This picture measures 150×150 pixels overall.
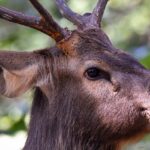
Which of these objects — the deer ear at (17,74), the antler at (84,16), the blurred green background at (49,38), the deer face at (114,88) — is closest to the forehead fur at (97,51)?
the deer face at (114,88)

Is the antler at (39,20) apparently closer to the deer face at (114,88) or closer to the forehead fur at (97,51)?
the forehead fur at (97,51)

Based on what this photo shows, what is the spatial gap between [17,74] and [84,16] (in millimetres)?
826

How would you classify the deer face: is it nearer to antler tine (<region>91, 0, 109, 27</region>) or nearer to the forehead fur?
the forehead fur

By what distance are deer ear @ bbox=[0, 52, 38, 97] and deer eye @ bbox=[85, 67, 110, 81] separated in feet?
1.19

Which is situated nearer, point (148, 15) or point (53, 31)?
point (53, 31)

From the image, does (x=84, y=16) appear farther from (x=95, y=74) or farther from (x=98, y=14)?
(x=95, y=74)

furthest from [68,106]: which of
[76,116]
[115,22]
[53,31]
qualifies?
[115,22]

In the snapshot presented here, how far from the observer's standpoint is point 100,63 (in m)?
6.92

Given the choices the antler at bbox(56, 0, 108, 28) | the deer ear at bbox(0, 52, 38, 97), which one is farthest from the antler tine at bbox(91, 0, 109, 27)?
the deer ear at bbox(0, 52, 38, 97)

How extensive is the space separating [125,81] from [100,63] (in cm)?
21

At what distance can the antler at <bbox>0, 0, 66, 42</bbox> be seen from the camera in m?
7.02

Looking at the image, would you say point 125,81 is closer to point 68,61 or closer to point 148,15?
point 68,61

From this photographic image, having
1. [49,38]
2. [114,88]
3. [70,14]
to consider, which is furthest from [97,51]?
[49,38]

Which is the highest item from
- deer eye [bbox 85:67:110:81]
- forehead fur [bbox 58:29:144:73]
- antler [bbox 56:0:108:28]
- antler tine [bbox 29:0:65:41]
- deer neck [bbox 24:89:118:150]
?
antler [bbox 56:0:108:28]
